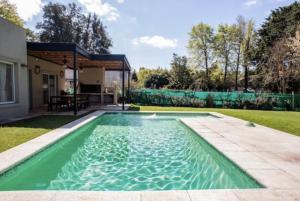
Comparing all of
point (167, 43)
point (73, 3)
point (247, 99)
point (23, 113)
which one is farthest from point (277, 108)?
point (73, 3)

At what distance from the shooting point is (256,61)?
89.9 ft

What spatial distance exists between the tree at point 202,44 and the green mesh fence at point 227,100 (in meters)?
14.1

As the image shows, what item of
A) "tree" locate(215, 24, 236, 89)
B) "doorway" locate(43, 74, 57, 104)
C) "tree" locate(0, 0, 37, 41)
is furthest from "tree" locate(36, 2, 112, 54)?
"doorway" locate(43, 74, 57, 104)

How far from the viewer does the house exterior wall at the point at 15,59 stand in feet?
26.9

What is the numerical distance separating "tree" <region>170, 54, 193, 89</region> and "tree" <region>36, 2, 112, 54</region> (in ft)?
31.6

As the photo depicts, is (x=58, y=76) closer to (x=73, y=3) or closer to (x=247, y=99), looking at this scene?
(x=247, y=99)

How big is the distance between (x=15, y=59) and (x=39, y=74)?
4.15 m

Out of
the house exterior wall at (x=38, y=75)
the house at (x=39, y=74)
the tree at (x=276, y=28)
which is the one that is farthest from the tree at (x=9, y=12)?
the tree at (x=276, y=28)

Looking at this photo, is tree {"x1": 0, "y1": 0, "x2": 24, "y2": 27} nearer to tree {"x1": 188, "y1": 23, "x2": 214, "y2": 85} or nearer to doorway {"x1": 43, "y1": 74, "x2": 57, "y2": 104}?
doorway {"x1": 43, "y1": 74, "x2": 57, "y2": 104}

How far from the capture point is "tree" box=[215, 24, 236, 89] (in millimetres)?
30562

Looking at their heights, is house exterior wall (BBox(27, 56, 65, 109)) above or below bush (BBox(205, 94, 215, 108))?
above

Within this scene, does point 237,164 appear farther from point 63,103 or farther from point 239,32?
point 239,32

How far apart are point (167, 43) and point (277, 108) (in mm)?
20386

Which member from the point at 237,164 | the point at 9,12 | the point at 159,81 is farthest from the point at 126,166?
the point at 159,81
